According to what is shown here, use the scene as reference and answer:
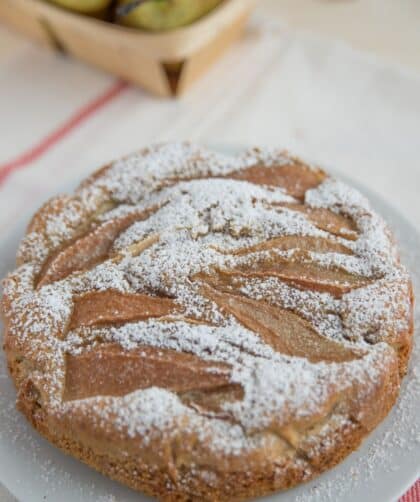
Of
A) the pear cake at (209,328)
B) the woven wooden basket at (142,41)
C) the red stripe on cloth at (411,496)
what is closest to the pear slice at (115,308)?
the pear cake at (209,328)

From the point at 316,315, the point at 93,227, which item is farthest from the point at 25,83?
the point at 316,315

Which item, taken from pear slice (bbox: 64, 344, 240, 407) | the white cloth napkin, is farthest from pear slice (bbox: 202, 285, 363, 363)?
the white cloth napkin

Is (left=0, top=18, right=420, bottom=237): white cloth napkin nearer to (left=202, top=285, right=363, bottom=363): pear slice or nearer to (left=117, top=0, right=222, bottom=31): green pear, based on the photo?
(left=117, top=0, right=222, bottom=31): green pear

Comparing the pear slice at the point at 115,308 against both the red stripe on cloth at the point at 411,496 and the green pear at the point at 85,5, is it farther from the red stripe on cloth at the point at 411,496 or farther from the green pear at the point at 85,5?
the green pear at the point at 85,5

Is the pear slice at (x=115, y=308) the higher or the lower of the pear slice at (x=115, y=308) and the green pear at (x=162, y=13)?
the lower

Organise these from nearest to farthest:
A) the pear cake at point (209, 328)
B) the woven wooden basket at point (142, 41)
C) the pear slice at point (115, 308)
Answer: the pear cake at point (209, 328), the pear slice at point (115, 308), the woven wooden basket at point (142, 41)

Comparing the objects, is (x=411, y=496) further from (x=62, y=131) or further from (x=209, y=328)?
(x=62, y=131)
